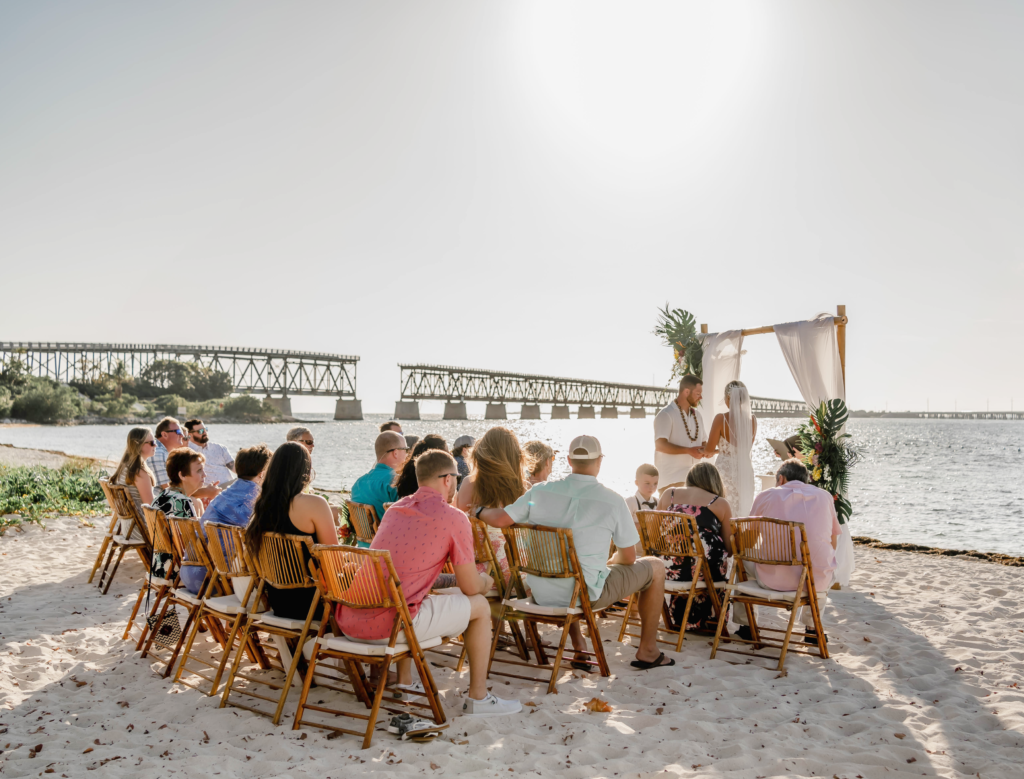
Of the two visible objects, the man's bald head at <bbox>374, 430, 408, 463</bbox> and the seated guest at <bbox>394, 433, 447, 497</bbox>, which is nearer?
the seated guest at <bbox>394, 433, 447, 497</bbox>

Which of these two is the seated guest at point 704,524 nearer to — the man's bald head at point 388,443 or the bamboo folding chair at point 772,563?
the bamboo folding chair at point 772,563

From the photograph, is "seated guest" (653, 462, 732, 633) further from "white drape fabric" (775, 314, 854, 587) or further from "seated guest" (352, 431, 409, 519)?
"white drape fabric" (775, 314, 854, 587)

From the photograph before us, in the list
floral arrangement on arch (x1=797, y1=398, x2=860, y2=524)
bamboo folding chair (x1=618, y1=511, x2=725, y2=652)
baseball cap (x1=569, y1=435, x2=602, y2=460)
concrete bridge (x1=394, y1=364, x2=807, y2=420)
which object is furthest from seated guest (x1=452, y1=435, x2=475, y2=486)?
concrete bridge (x1=394, y1=364, x2=807, y2=420)

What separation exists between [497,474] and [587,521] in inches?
26.8

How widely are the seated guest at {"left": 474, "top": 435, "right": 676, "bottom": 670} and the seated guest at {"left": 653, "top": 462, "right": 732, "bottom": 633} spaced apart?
73 centimetres

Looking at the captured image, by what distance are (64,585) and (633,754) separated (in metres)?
5.47

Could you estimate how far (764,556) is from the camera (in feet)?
14.4

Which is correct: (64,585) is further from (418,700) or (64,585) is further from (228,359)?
(228,359)

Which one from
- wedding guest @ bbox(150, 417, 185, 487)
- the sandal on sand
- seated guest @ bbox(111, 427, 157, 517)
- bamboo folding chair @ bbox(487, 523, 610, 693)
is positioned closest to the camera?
bamboo folding chair @ bbox(487, 523, 610, 693)

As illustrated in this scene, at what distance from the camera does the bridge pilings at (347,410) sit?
11325 cm

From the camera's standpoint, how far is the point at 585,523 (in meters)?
3.89

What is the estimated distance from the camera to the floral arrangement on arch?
6820mm

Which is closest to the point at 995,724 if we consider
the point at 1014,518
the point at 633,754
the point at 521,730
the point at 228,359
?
the point at 633,754

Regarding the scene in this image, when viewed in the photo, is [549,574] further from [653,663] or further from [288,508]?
[288,508]
